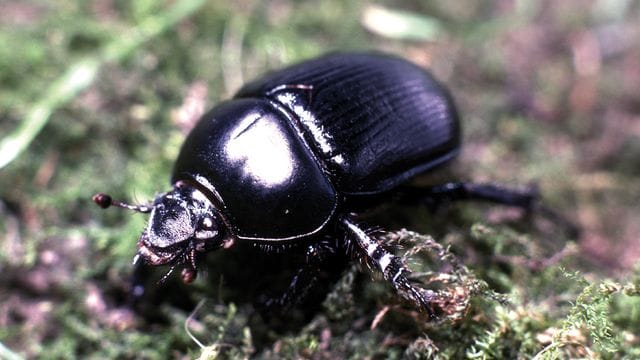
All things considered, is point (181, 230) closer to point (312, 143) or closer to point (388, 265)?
point (312, 143)

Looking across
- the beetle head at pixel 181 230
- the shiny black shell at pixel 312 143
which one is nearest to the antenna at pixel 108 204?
the beetle head at pixel 181 230

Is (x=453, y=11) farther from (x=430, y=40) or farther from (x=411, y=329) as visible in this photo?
(x=411, y=329)

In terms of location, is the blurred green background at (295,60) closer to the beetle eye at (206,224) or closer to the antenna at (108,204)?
the beetle eye at (206,224)

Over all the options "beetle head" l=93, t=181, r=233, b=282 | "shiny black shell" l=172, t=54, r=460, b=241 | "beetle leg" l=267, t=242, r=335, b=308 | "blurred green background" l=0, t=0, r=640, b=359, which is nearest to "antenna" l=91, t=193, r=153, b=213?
"beetle head" l=93, t=181, r=233, b=282

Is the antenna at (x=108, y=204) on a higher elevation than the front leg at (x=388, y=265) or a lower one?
higher

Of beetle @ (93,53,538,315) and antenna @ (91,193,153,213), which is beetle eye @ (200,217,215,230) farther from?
antenna @ (91,193,153,213)

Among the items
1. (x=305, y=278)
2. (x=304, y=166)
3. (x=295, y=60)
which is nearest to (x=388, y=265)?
(x=305, y=278)
